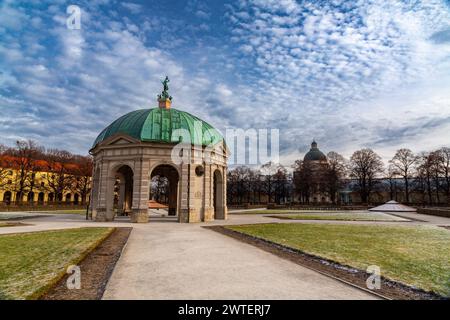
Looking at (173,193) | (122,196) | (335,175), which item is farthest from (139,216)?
(335,175)

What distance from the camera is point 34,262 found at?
9.70m

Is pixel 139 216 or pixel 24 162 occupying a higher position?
pixel 24 162

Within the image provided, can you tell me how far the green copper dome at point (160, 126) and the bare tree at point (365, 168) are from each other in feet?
175

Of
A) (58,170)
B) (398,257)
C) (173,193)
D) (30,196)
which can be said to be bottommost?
(398,257)

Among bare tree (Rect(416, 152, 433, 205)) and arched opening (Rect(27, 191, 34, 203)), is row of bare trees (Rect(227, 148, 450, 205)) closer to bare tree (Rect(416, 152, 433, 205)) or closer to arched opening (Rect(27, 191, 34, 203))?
bare tree (Rect(416, 152, 433, 205))

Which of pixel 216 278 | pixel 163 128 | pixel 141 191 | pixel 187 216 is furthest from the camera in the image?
pixel 163 128

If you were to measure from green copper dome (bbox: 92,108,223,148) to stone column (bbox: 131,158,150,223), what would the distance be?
2717 mm

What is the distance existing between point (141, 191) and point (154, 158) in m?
3.51

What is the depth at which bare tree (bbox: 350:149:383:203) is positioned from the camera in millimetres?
71438

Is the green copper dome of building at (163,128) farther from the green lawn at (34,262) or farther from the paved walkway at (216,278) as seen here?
the paved walkway at (216,278)

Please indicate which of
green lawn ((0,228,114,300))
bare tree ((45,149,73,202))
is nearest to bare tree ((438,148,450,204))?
green lawn ((0,228,114,300))

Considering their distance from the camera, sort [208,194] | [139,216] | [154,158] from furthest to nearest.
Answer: [208,194] → [154,158] → [139,216]

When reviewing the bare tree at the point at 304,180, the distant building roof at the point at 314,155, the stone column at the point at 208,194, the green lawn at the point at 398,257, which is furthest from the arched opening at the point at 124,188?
the distant building roof at the point at 314,155

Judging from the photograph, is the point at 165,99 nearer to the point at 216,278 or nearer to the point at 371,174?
the point at 216,278
